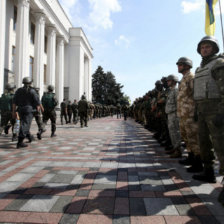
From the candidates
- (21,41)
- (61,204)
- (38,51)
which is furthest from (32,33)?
(61,204)

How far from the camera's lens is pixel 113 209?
2084mm

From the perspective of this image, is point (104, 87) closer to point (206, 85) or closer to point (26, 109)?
point (26, 109)

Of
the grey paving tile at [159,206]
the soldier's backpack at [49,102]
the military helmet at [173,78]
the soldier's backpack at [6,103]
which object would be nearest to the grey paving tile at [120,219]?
the grey paving tile at [159,206]

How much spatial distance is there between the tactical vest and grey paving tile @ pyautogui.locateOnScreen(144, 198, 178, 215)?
58.4 inches

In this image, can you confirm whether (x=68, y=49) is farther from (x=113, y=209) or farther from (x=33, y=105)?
(x=113, y=209)

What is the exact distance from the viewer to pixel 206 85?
2771 mm

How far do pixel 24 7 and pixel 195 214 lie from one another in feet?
63.8

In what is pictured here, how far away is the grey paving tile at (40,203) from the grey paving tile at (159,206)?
1.05 metres

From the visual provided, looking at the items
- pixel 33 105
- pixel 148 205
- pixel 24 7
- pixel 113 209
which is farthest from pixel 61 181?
pixel 24 7

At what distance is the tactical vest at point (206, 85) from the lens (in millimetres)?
2693

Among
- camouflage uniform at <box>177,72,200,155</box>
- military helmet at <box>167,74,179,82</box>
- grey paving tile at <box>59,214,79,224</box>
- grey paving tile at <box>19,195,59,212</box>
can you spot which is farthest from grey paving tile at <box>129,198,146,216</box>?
military helmet at <box>167,74,179,82</box>

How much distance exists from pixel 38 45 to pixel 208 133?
2070 cm

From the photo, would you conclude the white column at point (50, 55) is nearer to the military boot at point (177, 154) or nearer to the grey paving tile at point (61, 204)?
the military boot at point (177, 154)

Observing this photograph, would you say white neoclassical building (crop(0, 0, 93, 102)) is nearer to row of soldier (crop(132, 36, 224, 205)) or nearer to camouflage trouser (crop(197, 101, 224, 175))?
row of soldier (crop(132, 36, 224, 205))
